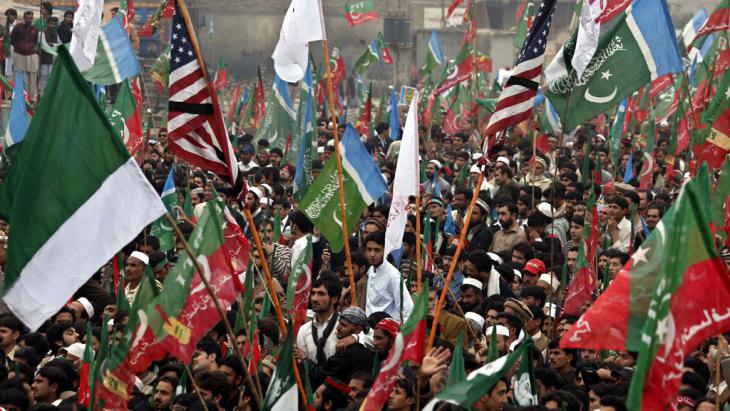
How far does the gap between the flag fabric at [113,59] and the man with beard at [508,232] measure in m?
4.58

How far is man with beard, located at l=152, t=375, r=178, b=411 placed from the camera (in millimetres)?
8656

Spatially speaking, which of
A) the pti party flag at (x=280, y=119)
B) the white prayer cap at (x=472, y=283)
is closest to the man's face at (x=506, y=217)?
the white prayer cap at (x=472, y=283)

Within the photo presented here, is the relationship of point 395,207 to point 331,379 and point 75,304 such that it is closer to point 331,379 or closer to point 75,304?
point 331,379

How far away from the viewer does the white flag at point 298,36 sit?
9945mm

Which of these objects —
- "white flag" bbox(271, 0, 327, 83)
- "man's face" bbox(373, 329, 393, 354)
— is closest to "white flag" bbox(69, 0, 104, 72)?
"white flag" bbox(271, 0, 327, 83)

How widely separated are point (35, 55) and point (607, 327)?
17877 millimetres

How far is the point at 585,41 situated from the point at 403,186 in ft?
6.02

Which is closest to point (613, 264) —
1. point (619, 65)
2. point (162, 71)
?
point (619, 65)

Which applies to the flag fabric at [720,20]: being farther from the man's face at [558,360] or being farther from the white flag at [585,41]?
the man's face at [558,360]

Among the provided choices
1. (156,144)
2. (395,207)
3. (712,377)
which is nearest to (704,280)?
(712,377)

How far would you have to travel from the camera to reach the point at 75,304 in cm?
1078

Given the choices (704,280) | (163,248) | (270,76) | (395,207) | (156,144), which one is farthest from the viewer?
(270,76)

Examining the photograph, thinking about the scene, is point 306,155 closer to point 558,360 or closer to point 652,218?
point 652,218

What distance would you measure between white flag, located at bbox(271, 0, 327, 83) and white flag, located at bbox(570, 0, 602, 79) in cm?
183
